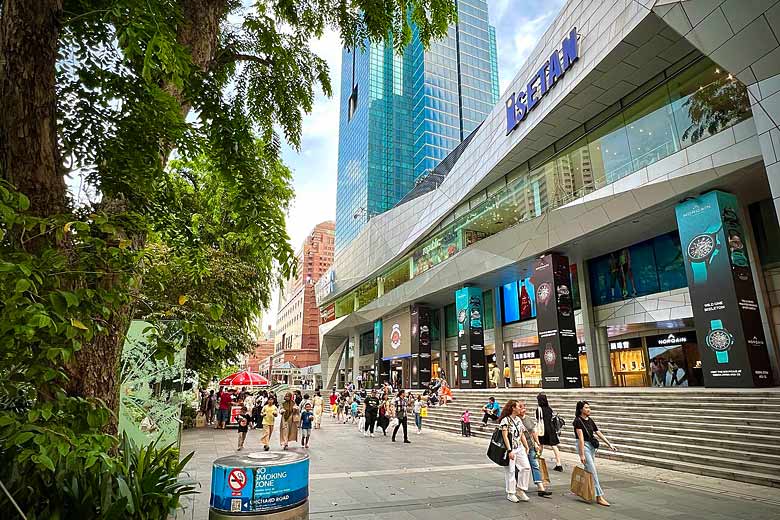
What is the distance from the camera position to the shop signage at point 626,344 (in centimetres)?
2035

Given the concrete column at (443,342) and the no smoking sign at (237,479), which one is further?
the concrete column at (443,342)

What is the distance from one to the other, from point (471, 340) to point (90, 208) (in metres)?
24.8

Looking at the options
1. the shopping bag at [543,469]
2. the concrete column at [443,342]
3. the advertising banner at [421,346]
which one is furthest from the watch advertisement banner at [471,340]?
the shopping bag at [543,469]

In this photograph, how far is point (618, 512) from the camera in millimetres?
6391

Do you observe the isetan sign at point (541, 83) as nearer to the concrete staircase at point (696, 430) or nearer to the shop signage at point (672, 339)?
the shop signage at point (672, 339)

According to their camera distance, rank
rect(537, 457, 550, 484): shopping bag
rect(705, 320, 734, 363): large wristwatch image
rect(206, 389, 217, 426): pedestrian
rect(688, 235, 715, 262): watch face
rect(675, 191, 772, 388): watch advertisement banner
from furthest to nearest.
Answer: rect(206, 389, 217, 426): pedestrian < rect(688, 235, 715, 262): watch face < rect(705, 320, 734, 363): large wristwatch image < rect(675, 191, 772, 388): watch advertisement banner < rect(537, 457, 550, 484): shopping bag

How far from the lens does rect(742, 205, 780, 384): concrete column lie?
14.2m

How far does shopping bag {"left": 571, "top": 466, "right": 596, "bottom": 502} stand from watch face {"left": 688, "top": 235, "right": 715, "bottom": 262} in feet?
33.1

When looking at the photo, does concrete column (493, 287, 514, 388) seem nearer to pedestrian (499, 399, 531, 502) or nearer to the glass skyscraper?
pedestrian (499, 399, 531, 502)

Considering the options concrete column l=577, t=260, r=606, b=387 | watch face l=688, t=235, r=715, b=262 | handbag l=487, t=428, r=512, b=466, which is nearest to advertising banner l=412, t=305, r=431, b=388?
concrete column l=577, t=260, r=606, b=387

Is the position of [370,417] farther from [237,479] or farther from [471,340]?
[237,479]

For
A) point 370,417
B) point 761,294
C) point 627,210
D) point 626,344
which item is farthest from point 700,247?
point 370,417

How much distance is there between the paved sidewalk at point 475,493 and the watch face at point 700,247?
7.36m

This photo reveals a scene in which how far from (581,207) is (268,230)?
17.3 metres
